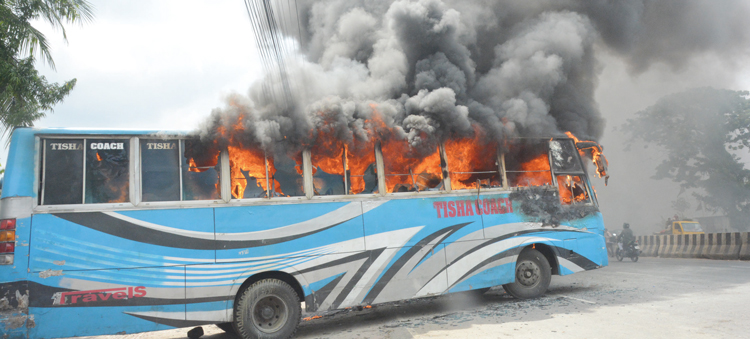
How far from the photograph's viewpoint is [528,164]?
8.76 m

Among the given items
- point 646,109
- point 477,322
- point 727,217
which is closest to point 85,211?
point 477,322

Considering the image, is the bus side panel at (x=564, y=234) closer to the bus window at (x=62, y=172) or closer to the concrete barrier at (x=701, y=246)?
the bus window at (x=62, y=172)

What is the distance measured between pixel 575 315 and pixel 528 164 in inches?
122

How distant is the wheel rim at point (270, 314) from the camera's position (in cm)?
620

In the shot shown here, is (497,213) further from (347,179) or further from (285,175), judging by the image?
(285,175)

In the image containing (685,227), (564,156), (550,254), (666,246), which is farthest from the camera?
(685,227)

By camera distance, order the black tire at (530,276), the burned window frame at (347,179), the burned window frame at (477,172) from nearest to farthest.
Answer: the burned window frame at (347,179) < the burned window frame at (477,172) < the black tire at (530,276)

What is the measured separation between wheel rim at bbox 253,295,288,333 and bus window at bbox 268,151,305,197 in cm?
152

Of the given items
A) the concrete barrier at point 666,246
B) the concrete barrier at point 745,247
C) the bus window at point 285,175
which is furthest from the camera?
the concrete barrier at point 666,246

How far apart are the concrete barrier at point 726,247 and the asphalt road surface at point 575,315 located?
17.7 ft

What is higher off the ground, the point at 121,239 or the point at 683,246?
the point at 121,239

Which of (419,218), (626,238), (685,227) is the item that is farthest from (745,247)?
(419,218)

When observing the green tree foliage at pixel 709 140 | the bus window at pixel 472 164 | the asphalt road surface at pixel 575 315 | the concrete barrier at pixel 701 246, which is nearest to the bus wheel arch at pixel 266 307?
the asphalt road surface at pixel 575 315

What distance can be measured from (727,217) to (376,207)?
110 feet
